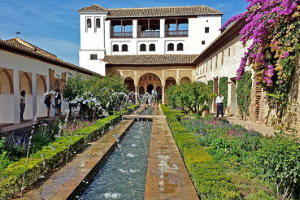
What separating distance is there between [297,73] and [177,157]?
19.0ft

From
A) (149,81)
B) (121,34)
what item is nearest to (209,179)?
(121,34)

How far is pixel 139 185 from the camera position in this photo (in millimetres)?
3930

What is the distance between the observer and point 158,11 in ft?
91.5

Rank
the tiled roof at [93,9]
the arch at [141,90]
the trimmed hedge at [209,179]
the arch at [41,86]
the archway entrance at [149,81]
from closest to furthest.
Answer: the trimmed hedge at [209,179] < the arch at [41,86] < the tiled roof at [93,9] < the archway entrance at [149,81] < the arch at [141,90]

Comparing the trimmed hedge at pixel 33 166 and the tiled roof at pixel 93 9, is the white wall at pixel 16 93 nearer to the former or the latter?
the trimmed hedge at pixel 33 166

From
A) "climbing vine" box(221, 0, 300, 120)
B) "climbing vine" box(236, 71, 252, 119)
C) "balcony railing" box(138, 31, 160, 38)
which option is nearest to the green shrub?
"climbing vine" box(221, 0, 300, 120)

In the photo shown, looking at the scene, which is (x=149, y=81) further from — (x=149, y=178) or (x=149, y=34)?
(x=149, y=178)

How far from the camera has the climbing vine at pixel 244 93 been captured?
36.8 ft

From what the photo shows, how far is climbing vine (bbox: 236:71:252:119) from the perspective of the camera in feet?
36.8

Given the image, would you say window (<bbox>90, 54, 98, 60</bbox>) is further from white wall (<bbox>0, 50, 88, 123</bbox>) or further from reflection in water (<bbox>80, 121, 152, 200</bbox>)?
reflection in water (<bbox>80, 121, 152, 200</bbox>)

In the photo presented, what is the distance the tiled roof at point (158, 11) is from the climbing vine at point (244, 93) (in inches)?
690

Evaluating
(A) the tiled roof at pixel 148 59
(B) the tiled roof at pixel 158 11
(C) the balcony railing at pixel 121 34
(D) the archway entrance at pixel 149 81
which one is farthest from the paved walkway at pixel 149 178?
(D) the archway entrance at pixel 149 81

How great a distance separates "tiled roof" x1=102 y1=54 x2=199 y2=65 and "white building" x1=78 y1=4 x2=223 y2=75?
28.1 inches

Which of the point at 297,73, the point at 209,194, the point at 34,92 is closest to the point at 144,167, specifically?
the point at 209,194
